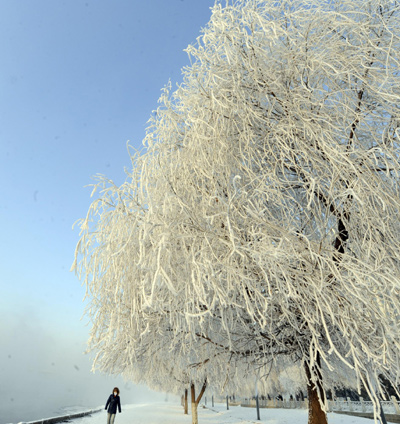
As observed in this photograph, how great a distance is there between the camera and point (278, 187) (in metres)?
4.96

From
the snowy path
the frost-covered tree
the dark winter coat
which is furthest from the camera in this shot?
the snowy path

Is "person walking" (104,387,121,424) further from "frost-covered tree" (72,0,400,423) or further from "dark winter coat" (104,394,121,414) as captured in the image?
"frost-covered tree" (72,0,400,423)

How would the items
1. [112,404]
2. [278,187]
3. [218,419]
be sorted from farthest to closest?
1. [218,419]
2. [112,404]
3. [278,187]

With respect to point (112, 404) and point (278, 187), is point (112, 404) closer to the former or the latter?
point (112, 404)

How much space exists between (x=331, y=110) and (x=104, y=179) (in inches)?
A: 147

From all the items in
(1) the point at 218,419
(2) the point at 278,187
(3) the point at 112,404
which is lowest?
(1) the point at 218,419

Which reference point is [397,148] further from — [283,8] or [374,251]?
[283,8]

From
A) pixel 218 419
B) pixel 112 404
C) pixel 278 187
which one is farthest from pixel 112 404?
pixel 218 419

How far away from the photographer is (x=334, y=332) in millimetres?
5945

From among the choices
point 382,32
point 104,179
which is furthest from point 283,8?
point 104,179

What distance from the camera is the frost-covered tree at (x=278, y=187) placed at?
14.9ft

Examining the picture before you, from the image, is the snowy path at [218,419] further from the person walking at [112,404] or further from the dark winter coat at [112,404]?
the dark winter coat at [112,404]

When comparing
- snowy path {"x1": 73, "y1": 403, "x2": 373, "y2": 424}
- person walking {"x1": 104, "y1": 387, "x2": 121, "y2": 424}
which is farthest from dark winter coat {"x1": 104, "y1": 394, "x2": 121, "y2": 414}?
snowy path {"x1": 73, "y1": 403, "x2": 373, "y2": 424}

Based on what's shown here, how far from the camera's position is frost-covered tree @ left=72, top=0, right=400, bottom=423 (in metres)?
4.55
